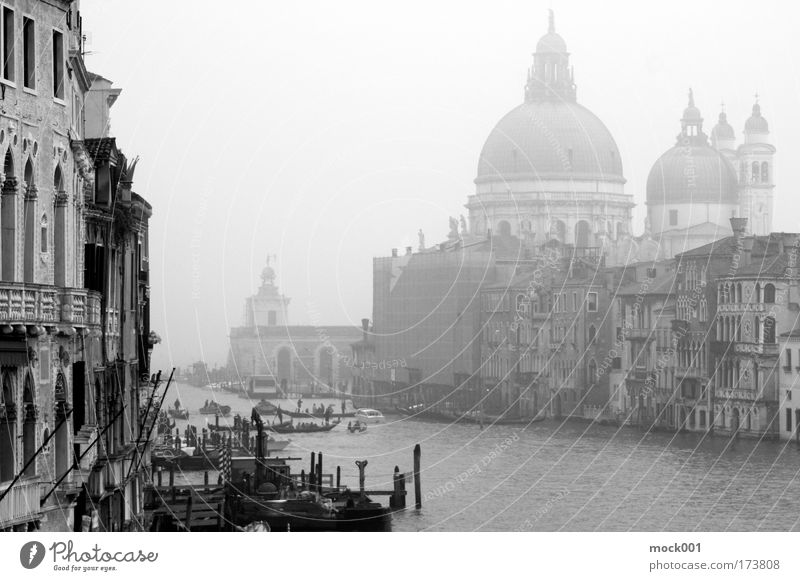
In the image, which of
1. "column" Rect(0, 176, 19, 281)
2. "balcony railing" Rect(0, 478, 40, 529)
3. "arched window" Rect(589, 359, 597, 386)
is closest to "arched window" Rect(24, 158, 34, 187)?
"column" Rect(0, 176, 19, 281)

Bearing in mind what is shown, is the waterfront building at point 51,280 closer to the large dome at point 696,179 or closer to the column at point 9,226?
the column at point 9,226

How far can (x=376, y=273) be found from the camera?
32.6 meters

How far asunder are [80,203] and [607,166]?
2209 centimetres

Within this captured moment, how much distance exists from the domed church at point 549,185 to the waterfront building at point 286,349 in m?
3.02

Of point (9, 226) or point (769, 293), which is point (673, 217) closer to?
point (769, 293)

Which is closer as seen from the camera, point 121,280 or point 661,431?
point 121,280

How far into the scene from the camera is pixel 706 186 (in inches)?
1420

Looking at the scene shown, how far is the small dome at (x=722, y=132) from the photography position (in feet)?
124

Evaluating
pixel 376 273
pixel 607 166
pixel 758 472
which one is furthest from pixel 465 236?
pixel 758 472

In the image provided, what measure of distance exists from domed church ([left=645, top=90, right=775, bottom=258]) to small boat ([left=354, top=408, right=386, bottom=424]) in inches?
257

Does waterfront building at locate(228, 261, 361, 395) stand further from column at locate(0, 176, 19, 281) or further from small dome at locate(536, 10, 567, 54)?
column at locate(0, 176, 19, 281)
